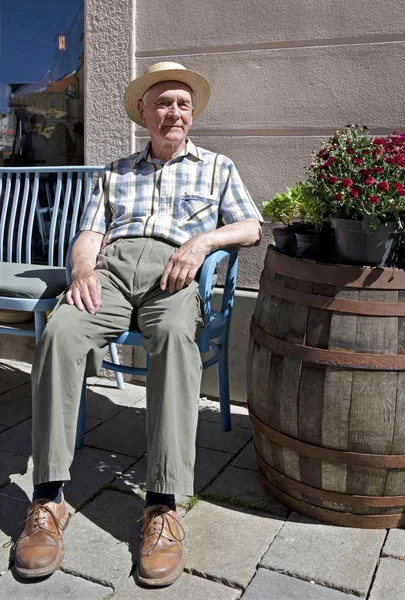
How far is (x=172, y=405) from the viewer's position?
2080 mm

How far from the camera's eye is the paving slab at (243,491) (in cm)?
235

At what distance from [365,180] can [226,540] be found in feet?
4.06

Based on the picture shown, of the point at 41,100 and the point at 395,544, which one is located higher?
the point at 41,100

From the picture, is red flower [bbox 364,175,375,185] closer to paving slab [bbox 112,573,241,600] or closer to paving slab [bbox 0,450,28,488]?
paving slab [bbox 112,573,241,600]

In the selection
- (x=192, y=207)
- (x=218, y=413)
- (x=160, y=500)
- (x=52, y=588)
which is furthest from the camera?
(x=218, y=413)

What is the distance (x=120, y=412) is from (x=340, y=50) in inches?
78.4

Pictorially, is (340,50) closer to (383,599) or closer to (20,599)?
(383,599)

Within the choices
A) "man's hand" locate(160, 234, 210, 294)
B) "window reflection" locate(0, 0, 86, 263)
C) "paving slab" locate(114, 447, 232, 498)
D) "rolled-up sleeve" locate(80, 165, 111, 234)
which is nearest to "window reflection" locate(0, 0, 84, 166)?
"window reflection" locate(0, 0, 86, 263)

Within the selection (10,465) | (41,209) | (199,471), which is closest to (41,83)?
(41,209)

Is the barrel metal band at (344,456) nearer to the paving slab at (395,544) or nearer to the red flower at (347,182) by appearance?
the paving slab at (395,544)

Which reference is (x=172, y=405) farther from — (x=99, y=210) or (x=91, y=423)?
(x=91, y=423)

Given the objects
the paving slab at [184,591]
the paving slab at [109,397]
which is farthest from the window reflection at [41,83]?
the paving slab at [184,591]

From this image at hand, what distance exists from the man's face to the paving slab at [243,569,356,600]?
5.47 ft

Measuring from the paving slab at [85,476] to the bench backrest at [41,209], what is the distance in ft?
3.82
